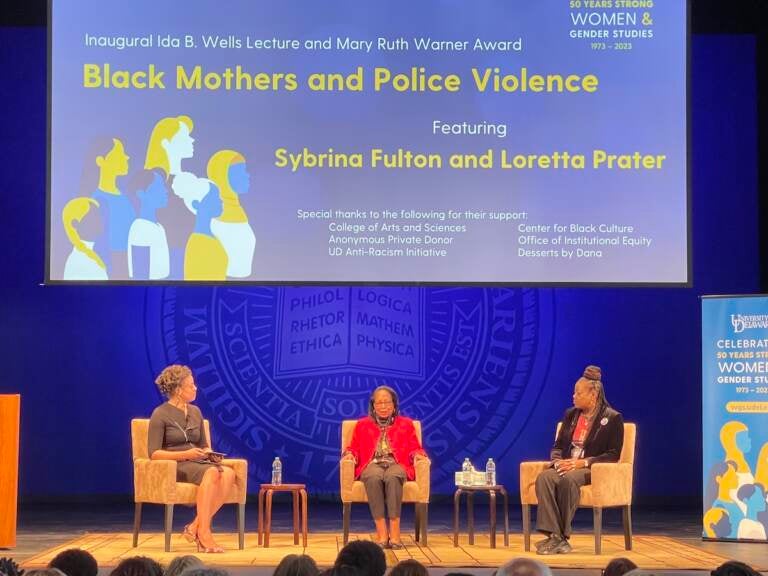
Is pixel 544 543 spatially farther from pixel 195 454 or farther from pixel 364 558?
pixel 364 558

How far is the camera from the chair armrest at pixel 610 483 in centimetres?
638

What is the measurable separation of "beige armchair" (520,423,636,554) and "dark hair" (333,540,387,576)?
3418mm

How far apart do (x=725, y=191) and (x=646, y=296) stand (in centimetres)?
95

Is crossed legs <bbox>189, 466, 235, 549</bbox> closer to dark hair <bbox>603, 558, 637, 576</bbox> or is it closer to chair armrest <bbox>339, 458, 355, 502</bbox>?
chair armrest <bbox>339, 458, 355, 502</bbox>

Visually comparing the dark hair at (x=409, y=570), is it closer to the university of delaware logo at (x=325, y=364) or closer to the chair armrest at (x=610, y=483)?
the chair armrest at (x=610, y=483)

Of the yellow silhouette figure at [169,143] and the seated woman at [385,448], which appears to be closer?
the seated woman at [385,448]

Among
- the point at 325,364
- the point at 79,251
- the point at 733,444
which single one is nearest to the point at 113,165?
the point at 79,251

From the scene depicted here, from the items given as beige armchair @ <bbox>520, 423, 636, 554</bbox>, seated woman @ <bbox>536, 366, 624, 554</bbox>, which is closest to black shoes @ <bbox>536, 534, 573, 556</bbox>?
seated woman @ <bbox>536, 366, 624, 554</bbox>

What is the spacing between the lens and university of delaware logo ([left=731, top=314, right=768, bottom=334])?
6845 millimetres

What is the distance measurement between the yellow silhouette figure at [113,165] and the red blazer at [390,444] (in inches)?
78.0

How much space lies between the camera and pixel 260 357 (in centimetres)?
877

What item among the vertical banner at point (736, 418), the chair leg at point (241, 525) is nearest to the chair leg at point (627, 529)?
the vertical banner at point (736, 418)

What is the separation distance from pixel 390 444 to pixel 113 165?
2.25 m

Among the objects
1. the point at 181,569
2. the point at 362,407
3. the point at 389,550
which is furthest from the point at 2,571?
the point at 362,407
